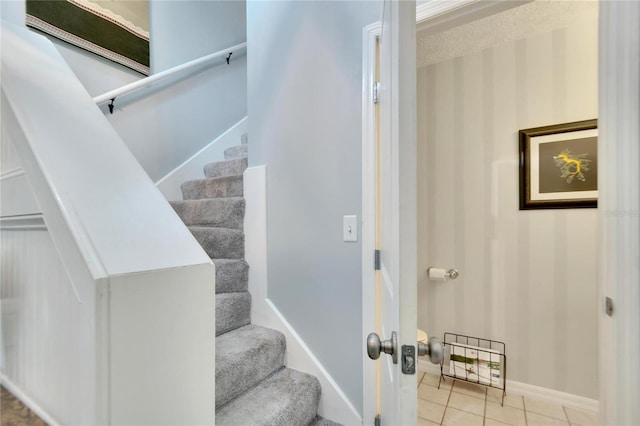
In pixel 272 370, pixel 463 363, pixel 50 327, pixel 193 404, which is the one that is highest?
pixel 50 327

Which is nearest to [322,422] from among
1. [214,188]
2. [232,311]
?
[232,311]

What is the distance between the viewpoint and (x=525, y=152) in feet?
6.38

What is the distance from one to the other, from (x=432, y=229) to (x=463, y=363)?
0.95 m

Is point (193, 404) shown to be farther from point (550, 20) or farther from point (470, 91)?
point (550, 20)

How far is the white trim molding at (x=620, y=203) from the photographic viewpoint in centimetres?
67

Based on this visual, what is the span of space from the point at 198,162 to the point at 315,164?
1.40 m

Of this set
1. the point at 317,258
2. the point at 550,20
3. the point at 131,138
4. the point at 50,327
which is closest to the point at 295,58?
the point at 317,258

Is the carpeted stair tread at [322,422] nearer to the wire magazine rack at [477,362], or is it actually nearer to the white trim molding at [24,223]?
the wire magazine rack at [477,362]

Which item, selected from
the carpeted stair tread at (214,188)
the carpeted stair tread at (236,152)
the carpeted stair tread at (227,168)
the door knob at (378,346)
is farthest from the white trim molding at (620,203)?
the carpeted stair tread at (236,152)

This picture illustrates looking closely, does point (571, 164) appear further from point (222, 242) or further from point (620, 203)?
point (222, 242)

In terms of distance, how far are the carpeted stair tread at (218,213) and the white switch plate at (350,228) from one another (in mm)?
665

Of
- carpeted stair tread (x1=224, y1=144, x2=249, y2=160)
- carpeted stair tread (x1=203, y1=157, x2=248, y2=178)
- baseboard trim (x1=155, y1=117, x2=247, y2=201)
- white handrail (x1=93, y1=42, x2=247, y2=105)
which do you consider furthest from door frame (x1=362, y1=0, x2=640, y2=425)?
baseboard trim (x1=155, y1=117, x2=247, y2=201)

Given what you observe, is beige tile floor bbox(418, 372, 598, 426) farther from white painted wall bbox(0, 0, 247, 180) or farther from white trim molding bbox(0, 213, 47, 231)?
white painted wall bbox(0, 0, 247, 180)

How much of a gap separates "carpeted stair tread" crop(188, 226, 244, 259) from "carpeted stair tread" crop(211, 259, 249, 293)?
0.05 metres
